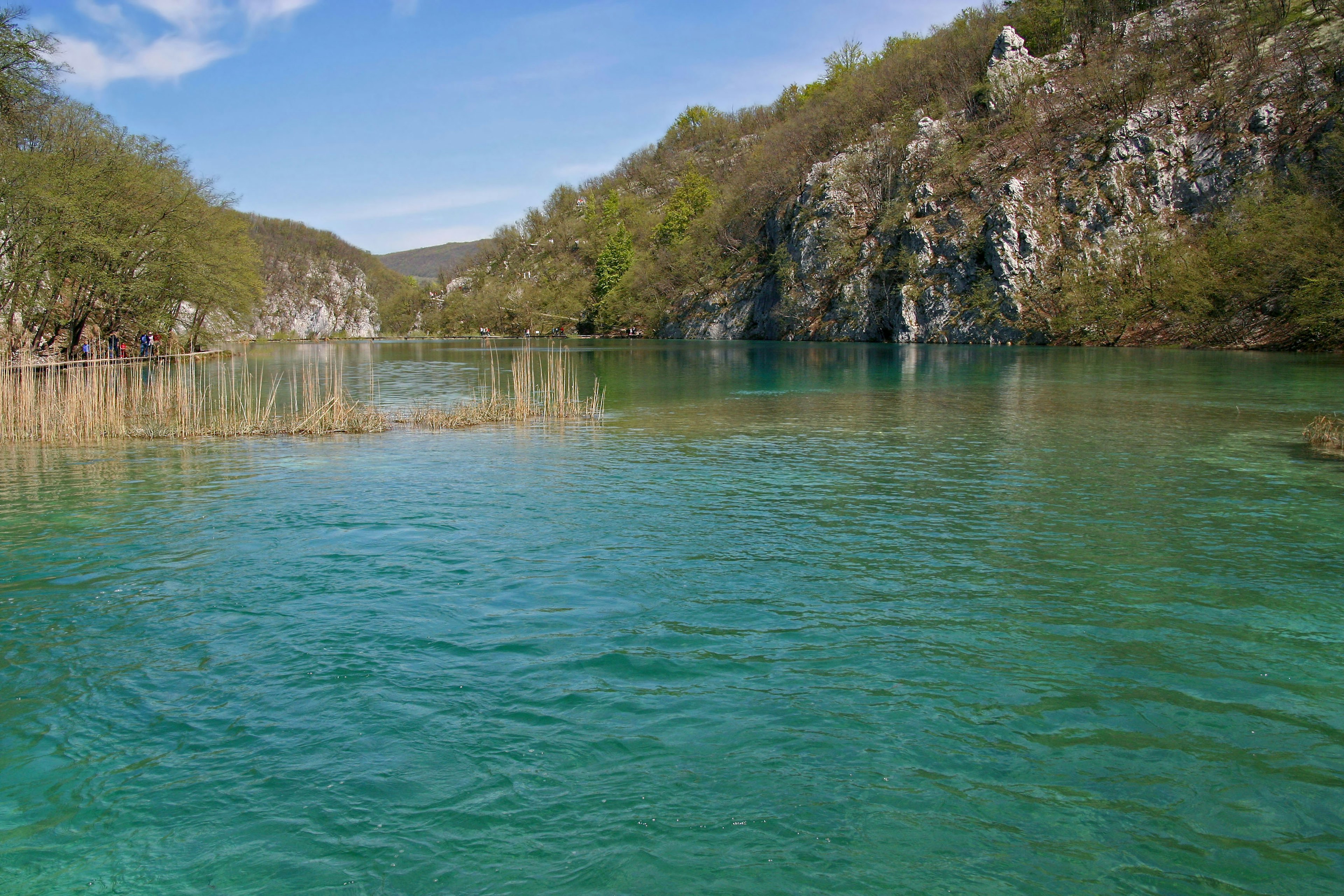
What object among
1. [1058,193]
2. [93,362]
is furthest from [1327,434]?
[1058,193]

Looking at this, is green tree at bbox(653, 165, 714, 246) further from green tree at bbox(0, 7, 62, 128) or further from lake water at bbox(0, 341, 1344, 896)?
lake water at bbox(0, 341, 1344, 896)

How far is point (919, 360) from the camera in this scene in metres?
52.3

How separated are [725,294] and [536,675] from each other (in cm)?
10553

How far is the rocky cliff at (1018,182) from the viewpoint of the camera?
62625 mm

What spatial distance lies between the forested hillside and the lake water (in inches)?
1674

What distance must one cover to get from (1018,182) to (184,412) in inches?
2662

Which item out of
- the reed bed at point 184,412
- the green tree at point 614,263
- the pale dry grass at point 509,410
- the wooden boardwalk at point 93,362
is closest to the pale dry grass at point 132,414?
the reed bed at point 184,412

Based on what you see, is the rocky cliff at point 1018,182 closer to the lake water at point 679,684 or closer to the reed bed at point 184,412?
the reed bed at point 184,412

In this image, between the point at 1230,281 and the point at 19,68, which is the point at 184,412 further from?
the point at 1230,281

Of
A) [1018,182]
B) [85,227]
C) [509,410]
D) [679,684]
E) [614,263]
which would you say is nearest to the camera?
[679,684]

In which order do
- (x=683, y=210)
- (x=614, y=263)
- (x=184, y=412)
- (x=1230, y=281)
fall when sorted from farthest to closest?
(x=614, y=263)
(x=683, y=210)
(x=1230, y=281)
(x=184, y=412)

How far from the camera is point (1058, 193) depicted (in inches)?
2766

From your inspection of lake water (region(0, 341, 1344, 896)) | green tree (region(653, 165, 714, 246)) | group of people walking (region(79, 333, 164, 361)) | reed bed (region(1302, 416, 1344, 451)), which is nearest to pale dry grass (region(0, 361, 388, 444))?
lake water (region(0, 341, 1344, 896))

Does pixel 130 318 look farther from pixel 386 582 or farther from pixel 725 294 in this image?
pixel 725 294
